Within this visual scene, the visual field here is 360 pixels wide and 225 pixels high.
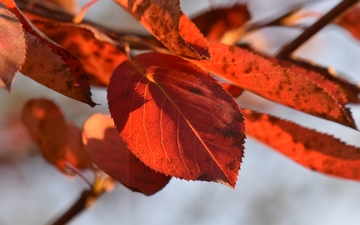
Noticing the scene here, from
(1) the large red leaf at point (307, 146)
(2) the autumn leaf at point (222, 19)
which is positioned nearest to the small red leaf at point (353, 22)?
(2) the autumn leaf at point (222, 19)

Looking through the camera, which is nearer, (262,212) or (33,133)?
(33,133)

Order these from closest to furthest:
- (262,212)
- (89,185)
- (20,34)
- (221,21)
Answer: (20,34)
(89,185)
(221,21)
(262,212)

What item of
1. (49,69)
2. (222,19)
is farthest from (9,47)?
(222,19)

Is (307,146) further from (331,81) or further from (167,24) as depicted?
(167,24)

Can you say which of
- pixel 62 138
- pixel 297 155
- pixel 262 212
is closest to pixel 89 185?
pixel 62 138

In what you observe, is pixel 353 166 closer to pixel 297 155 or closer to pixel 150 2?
pixel 297 155

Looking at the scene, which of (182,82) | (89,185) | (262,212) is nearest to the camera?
(182,82)
